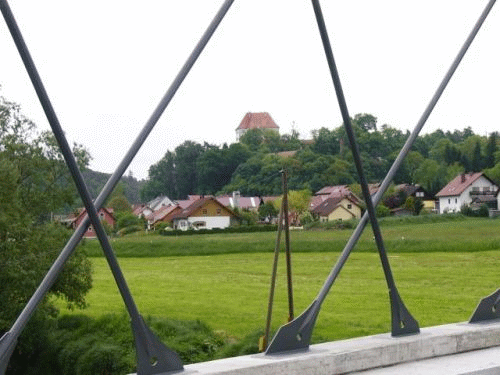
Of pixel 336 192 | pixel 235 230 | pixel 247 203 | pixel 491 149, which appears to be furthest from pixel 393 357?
pixel 235 230

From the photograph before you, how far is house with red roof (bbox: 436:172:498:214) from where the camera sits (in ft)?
42.7

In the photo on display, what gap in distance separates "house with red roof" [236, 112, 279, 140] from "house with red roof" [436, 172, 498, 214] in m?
2.66

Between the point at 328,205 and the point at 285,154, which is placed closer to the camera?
the point at 285,154

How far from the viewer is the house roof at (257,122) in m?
9.95

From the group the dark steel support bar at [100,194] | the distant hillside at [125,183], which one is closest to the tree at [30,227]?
the distant hillside at [125,183]

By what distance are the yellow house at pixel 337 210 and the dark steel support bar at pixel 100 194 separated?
7.75 meters

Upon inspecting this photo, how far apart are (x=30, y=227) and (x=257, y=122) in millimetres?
10174

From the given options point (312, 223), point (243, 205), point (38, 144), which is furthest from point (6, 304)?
point (243, 205)

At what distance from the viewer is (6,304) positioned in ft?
A: 60.9

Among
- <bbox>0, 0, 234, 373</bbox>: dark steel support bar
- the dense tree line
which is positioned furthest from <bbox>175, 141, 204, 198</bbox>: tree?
<bbox>0, 0, 234, 373</bbox>: dark steel support bar

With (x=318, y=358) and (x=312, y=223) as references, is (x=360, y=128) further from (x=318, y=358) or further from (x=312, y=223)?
(x=312, y=223)

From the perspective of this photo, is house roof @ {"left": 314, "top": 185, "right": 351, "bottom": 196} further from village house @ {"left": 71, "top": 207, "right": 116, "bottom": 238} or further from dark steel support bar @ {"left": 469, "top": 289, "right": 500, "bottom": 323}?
dark steel support bar @ {"left": 469, "top": 289, "right": 500, "bottom": 323}

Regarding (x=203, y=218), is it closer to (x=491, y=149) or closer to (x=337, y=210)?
(x=337, y=210)

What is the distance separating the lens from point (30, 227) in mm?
20344
